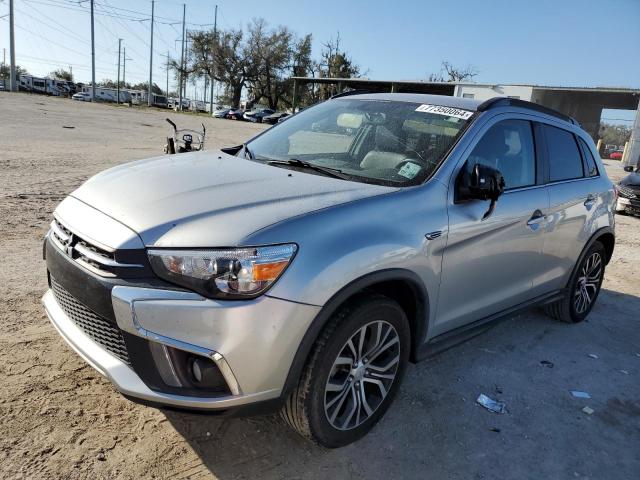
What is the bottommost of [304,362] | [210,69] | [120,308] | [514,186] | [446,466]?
[446,466]

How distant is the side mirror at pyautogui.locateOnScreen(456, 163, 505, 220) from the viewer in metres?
3.02

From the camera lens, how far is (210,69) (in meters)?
74.4

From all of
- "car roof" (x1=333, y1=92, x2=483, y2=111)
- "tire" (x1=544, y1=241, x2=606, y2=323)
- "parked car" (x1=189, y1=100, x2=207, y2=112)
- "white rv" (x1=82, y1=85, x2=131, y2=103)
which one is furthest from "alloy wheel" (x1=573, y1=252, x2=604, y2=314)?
"parked car" (x1=189, y1=100, x2=207, y2=112)

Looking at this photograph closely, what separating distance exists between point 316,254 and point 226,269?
399 millimetres

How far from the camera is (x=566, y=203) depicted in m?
4.11

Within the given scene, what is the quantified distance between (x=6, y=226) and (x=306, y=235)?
16.2ft

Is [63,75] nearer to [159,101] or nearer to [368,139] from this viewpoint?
[159,101]

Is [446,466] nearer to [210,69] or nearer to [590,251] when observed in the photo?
[590,251]

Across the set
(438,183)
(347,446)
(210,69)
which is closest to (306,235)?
(438,183)

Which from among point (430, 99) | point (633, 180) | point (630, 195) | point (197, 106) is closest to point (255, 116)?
point (197, 106)

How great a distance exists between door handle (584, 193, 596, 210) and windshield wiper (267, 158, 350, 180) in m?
2.32

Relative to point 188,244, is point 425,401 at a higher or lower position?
lower

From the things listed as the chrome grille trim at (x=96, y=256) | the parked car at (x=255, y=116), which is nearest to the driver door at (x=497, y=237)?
the chrome grille trim at (x=96, y=256)

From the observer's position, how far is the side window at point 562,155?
13.5 feet
